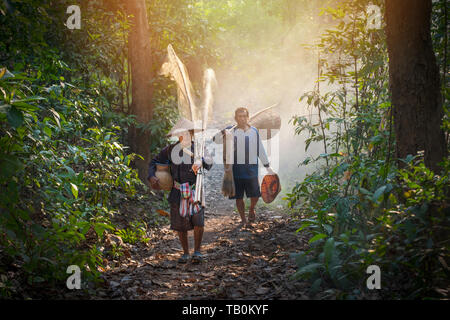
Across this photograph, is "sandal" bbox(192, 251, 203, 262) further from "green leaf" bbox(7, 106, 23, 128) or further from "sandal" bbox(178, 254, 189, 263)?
"green leaf" bbox(7, 106, 23, 128)

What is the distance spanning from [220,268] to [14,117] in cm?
323

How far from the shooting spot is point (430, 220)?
3078 millimetres

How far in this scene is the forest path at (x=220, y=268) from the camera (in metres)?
4.05

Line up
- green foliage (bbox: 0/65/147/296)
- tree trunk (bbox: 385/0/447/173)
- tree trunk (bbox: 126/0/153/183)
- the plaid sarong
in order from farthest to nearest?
1. tree trunk (bbox: 126/0/153/183)
2. the plaid sarong
3. tree trunk (bbox: 385/0/447/173)
4. green foliage (bbox: 0/65/147/296)

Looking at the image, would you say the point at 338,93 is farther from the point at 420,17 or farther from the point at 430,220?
the point at 430,220

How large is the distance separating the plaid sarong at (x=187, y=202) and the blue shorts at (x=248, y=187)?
78.0 inches

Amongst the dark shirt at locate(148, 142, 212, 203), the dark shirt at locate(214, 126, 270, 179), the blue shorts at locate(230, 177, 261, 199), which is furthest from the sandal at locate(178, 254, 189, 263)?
the dark shirt at locate(214, 126, 270, 179)

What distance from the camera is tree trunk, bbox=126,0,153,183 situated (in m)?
8.43

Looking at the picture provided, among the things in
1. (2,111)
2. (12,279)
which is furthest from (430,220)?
(12,279)

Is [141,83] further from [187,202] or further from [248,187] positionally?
[187,202]

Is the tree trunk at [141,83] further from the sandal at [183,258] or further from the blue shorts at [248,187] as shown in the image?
the sandal at [183,258]

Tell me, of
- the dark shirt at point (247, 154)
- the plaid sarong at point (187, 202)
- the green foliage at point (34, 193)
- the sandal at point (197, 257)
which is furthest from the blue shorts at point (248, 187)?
the green foliage at point (34, 193)

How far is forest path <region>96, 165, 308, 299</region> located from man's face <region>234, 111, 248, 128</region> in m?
1.99

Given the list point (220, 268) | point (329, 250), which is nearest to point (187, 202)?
point (220, 268)
